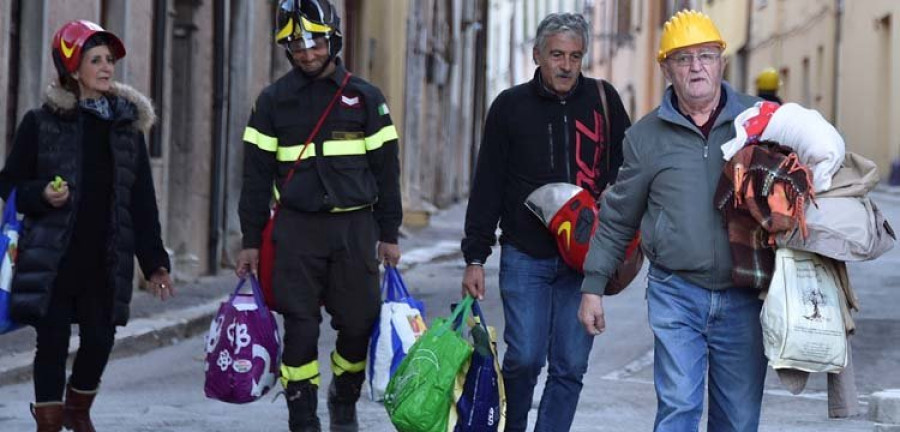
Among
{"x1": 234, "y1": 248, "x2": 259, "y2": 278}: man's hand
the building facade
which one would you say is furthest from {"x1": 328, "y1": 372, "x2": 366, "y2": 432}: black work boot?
the building facade

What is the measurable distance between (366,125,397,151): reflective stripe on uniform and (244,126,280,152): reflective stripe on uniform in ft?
1.26

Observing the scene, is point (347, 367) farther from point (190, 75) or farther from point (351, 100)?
point (190, 75)

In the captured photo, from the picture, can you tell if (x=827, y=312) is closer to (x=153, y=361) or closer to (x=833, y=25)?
(x=153, y=361)

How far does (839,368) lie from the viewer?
6.32 m

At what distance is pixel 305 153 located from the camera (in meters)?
8.54

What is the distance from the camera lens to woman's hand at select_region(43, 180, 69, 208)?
8062mm

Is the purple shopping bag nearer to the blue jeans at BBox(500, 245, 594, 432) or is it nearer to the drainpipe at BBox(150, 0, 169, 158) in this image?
the blue jeans at BBox(500, 245, 594, 432)

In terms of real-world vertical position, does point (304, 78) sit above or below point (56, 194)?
above

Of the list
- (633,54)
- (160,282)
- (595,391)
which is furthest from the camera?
(633,54)

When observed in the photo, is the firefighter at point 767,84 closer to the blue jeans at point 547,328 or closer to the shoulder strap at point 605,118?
the shoulder strap at point 605,118

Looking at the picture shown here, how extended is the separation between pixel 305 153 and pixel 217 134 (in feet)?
38.6

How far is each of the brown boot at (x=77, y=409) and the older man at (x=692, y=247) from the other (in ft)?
9.10

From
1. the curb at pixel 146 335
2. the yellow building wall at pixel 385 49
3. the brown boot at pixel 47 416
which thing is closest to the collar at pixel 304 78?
the brown boot at pixel 47 416

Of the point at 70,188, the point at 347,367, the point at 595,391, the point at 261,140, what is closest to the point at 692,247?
the point at 261,140
